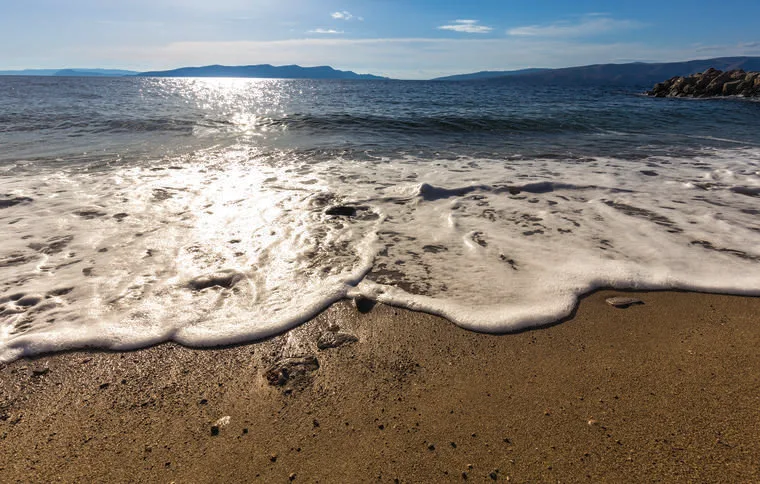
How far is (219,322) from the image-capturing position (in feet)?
8.92

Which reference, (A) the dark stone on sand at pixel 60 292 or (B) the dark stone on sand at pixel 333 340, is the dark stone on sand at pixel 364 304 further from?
(A) the dark stone on sand at pixel 60 292

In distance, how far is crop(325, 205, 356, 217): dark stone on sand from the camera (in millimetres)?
4945

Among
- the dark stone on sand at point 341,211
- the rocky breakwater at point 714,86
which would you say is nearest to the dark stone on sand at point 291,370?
the dark stone on sand at point 341,211

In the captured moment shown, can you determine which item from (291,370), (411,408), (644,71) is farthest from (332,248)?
(644,71)

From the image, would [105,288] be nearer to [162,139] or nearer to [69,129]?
[162,139]

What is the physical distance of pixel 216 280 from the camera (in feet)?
10.8

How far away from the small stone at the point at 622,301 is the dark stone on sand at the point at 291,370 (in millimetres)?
2266

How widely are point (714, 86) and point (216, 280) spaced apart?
145ft

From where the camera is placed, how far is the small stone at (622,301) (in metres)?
2.93

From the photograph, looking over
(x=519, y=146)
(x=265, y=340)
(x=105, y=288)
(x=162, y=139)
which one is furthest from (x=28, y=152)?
(x=519, y=146)

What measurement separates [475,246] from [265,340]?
2.33 meters

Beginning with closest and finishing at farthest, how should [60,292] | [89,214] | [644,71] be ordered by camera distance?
[60,292] < [89,214] < [644,71]

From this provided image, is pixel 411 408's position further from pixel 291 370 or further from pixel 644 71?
pixel 644 71

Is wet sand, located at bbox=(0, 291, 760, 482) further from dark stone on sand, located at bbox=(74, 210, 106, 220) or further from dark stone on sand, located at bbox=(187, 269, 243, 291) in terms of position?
dark stone on sand, located at bbox=(74, 210, 106, 220)
